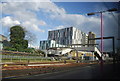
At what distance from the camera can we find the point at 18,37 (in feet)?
244

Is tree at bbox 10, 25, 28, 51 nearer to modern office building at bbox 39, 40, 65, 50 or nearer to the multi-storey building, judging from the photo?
modern office building at bbox 39, 40, 65, 50

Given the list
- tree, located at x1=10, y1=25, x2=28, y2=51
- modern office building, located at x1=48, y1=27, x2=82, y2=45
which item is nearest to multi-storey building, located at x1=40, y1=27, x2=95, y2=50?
modern office building, located at x1=48, y1=27, x2=82, y2=45

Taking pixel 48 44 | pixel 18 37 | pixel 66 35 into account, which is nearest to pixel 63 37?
pixel 66 35

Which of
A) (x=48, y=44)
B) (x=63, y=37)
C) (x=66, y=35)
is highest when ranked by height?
(x=66, y=35)

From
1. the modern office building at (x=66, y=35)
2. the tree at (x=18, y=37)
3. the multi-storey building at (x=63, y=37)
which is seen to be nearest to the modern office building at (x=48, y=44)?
the multi-storey building at (x=63, y=37)

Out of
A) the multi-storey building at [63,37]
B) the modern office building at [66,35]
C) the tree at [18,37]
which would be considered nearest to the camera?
the tree at [18,37]

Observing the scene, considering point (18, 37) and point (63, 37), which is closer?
point (18, 37)

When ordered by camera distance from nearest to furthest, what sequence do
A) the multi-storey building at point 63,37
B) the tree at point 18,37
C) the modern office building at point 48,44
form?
the tree at point 18,37 → the modern office building at point 48,44 → the multi-storey building at point 63,37

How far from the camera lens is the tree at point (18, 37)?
72562 mm

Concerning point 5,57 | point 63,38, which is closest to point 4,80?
point 5,57

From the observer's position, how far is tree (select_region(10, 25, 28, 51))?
72.6m

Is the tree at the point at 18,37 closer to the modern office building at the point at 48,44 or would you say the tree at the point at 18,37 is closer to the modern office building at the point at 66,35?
the modern office building at the point at 48,44

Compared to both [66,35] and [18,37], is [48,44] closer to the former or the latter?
[66,35]

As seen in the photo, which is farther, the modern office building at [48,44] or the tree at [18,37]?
the modern office building at [48,44]
